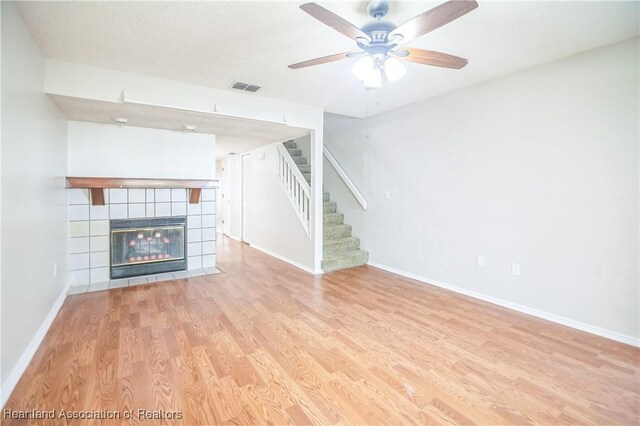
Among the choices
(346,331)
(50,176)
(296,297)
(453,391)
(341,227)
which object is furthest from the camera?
(341,227)

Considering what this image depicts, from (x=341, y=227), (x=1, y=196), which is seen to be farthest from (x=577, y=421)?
(x=341, y=227)

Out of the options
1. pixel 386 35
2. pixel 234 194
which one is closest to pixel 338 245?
pixel 386 35

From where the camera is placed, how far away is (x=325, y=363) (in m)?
2.21

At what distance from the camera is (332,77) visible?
323 cm

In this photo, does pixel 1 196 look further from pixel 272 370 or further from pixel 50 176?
pixel 272 370

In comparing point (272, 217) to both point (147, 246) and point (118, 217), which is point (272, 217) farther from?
point (118, 217)

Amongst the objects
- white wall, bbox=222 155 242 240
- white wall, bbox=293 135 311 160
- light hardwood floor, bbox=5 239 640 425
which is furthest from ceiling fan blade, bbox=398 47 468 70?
white wall, bbox=222 155 242 240

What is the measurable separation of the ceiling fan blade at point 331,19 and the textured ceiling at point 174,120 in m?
2.30

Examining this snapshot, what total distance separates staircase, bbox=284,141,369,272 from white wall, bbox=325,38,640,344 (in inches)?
30.7

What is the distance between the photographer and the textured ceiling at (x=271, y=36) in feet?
6.73

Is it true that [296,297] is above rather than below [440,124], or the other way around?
below

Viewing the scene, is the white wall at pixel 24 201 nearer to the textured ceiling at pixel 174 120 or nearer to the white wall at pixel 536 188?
the textured ceiling at pixel 174 120

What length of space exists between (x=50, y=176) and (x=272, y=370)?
2.77 meters

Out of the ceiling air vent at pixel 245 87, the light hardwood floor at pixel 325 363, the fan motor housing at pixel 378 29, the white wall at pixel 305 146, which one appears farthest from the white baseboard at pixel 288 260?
the fan motor housing at pixel 378 29
